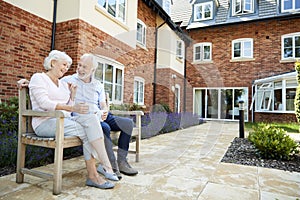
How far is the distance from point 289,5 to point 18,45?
11.7 metres

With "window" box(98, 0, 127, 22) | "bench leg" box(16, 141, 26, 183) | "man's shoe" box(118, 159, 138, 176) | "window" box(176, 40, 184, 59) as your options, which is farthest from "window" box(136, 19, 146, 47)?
"bench leg" box(16, 141, 26, 183)

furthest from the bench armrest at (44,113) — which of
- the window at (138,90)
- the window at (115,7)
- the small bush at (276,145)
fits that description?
the window at (138,90)

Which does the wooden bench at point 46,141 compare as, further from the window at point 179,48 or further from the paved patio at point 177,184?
the window at point 179,48

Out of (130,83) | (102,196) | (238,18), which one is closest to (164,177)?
(102,196)

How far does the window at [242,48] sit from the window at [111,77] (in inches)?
301

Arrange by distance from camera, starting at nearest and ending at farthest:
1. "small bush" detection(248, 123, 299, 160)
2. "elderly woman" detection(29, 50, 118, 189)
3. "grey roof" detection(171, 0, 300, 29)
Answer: "elderly woman" detection(29, 50, 118, 189)
"small bush" detection(248, 123, 299, 160)
"grey roof" detection(171, 0, 300, 29)

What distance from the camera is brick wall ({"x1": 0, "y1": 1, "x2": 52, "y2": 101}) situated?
11.6 feet

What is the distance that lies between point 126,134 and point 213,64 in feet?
33.7

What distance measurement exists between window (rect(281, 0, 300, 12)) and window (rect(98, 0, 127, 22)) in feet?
28.0

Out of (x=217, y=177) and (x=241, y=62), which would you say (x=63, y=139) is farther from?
(x=241, y=62)

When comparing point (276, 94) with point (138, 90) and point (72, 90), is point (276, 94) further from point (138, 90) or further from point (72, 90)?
point (72, 90)

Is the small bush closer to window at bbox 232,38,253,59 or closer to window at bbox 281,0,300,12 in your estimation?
window at bbox 232,38,253,59

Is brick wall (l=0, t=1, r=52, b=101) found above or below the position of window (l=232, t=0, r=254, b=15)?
below

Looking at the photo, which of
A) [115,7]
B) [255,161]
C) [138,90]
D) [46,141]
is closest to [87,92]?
[46,141]
